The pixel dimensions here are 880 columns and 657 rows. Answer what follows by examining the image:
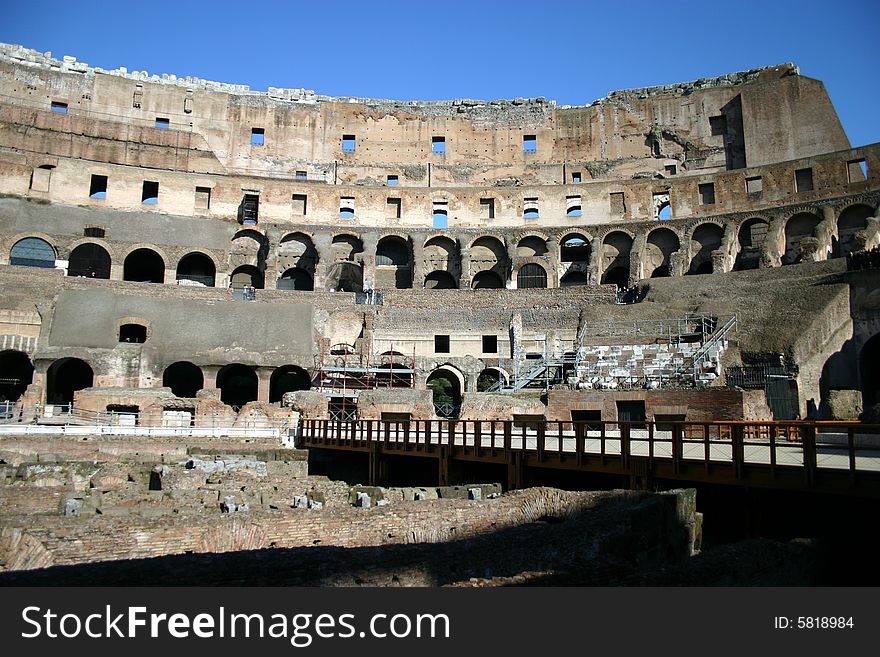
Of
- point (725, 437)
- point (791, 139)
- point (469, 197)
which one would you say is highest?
point (791, 139)

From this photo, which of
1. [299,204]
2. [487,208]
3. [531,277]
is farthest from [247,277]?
[531,277]

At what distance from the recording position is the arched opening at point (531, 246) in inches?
1809

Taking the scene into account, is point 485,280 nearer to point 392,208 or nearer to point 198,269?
point 392,208

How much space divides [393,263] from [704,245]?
19509 mm

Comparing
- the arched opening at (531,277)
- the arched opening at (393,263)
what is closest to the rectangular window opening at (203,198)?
the arched opening at (393,263)

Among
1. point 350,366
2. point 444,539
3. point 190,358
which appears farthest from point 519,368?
point 444,539

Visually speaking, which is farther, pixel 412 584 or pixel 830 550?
pixel 830 550

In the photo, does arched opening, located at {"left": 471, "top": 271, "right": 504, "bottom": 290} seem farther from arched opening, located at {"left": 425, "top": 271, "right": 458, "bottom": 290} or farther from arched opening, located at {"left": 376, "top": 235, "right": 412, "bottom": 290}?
arched opening, located at {"left": 376, "top": 235, "right": 412, "bottom": 290}

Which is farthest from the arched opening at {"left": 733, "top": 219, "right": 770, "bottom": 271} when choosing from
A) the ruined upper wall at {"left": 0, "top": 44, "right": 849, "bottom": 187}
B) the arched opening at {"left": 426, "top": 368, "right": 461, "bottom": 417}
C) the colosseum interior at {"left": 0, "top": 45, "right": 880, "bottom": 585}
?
the arched opening at {"left": 426, "top": 368, "right": 461, "bottom": 417}

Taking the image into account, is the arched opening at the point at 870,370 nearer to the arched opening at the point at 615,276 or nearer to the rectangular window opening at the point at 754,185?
the arched opening at the point at 615,276

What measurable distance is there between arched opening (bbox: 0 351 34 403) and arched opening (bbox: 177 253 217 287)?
12048 mm
